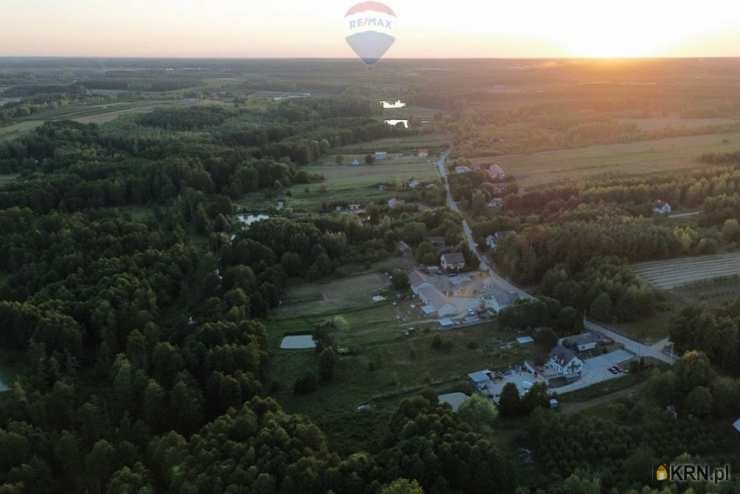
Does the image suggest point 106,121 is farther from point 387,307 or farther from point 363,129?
point 387,307

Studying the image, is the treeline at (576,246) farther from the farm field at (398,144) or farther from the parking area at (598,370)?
the farm field at (398,144)

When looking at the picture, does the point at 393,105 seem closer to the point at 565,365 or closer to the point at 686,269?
the point at 686,269

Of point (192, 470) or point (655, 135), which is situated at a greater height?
point (655, 135)

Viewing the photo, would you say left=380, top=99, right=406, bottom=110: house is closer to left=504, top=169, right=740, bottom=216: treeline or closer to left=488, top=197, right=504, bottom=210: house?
left=488, top=197, right=504, bottom=210: house

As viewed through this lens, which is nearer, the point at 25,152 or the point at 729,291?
the point at 729,291

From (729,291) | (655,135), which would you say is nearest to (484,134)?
(655,135)

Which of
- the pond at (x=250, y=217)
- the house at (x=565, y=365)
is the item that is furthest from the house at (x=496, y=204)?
the house at (x=565, y=365)

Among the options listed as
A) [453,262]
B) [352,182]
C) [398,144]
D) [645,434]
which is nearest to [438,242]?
[453,262]
